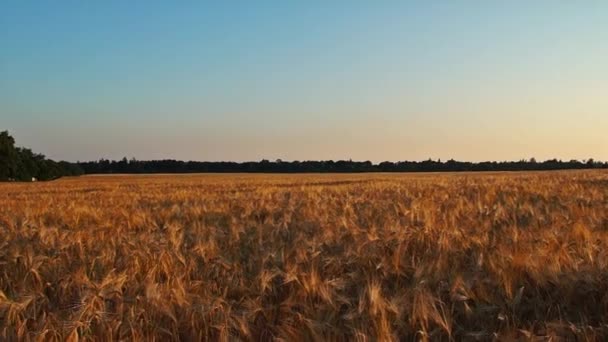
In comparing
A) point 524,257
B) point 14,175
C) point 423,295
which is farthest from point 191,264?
point 14,175

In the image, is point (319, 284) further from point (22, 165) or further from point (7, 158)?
point (22, 165)

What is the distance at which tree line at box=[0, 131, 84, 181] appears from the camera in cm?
6594

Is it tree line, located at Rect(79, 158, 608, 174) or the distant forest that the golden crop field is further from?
tree line, located at Rect(79, 158, 608, 174)

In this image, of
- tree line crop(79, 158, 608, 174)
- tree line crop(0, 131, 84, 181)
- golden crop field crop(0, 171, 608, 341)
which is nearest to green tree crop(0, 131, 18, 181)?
tree line crop(0, 131, 84, 181)

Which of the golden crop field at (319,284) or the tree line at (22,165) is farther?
the tree line at (22,165)

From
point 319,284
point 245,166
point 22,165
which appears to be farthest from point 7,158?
point 319,284

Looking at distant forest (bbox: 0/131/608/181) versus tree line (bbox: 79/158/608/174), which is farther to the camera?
tree line (bbox: 79/158/608/174)

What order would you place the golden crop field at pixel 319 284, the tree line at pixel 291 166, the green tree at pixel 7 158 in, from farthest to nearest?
the tree line at pixel 291 166 → the green tree at pixel 7 158 → the golden crop field at pixel 319 284

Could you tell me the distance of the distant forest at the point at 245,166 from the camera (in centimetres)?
7806

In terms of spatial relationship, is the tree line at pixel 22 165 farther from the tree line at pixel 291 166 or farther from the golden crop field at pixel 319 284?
the golden crop field at pixel 319 284

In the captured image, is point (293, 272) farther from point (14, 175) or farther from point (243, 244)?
point (14, 175)

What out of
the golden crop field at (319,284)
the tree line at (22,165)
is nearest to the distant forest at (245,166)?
the tree line at (22,165)

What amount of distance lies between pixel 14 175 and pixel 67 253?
71805 millimetres

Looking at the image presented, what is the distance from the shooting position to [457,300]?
2963 mm
